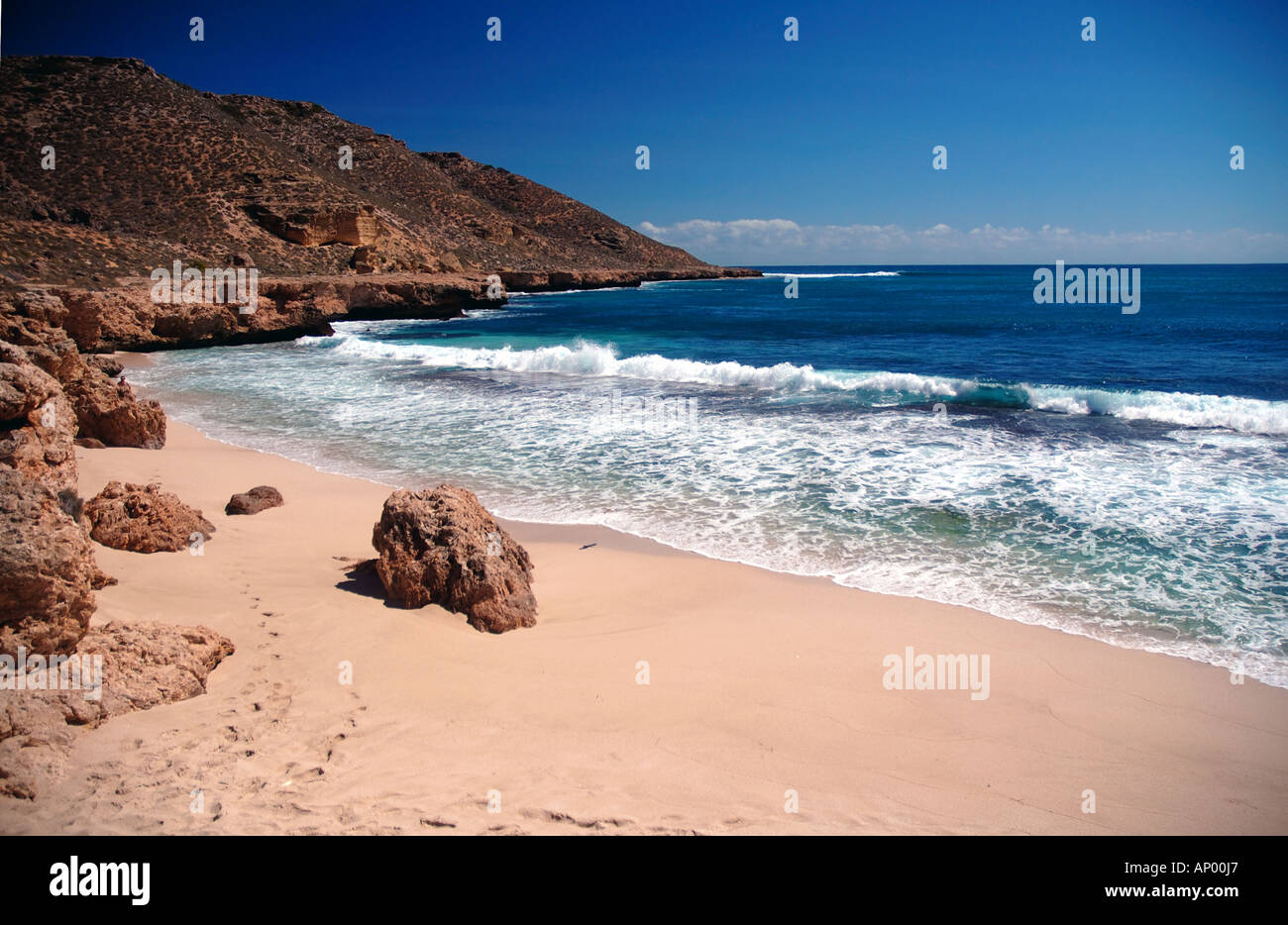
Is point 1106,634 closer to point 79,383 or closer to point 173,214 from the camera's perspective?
point 79,383

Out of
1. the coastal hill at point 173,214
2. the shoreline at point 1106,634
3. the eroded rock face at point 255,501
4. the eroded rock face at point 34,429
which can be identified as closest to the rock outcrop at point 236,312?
the coastal hill at point 173,214

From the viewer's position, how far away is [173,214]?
1313 inches

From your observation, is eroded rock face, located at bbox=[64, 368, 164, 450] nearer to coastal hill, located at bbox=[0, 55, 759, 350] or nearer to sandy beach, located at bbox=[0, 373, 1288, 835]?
sandy beach, located at bbox=[0, 373, 1288, 835]

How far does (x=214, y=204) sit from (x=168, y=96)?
12.9 meters

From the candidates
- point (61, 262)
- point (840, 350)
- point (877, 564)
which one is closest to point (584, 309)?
point (840, 350)

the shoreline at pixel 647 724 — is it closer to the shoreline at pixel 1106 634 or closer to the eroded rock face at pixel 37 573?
the shoreline at pixel 1106 634

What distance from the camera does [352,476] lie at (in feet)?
29.3

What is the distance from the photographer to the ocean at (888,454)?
5914 mm

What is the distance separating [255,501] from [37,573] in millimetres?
3998

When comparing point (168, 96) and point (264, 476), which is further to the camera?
point (168, 96)

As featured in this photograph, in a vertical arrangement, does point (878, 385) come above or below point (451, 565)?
above

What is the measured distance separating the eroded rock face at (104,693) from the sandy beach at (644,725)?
3.0 inches

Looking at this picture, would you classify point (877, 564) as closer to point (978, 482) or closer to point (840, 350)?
point (978, 482)

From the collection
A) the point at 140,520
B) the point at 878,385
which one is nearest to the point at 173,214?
the point at 878,385
